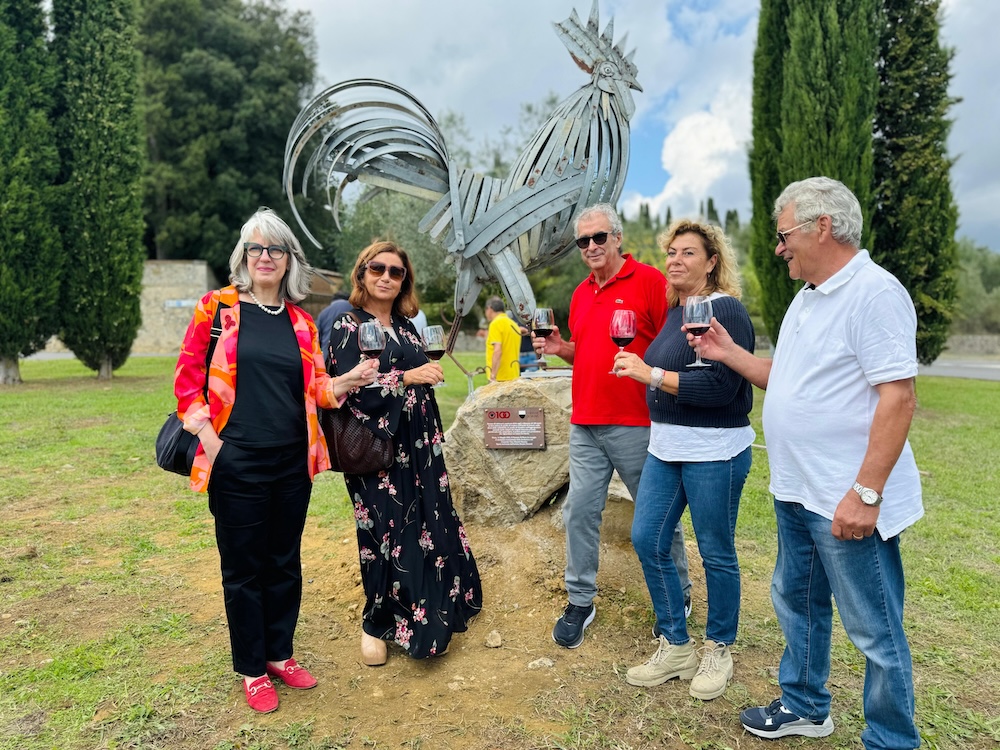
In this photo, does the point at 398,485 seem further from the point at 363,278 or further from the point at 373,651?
the point at 363,278

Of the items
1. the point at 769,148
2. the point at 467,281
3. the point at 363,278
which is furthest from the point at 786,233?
the point at 769,148

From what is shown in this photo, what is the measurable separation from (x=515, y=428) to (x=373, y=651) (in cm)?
170

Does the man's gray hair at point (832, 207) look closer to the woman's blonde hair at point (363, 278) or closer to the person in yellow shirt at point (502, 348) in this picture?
the woman's blonde hair at point (363, 278)

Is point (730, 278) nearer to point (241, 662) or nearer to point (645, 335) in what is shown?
point (645, 335)

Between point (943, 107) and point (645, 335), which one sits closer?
point (645, 335)

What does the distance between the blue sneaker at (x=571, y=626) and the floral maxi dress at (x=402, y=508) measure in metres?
0.61

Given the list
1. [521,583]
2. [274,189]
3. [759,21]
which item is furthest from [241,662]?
[274,189]

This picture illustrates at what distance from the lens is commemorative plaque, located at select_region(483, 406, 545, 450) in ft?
14.6

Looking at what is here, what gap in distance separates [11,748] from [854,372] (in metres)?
3.82

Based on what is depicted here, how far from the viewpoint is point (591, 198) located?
206 inches

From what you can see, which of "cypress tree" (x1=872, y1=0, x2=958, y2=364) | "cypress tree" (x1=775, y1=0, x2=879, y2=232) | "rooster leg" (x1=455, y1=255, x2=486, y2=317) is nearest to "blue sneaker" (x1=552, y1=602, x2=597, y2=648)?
"rooster leg" (x1=455, y1=255, x2=486, y2=317)

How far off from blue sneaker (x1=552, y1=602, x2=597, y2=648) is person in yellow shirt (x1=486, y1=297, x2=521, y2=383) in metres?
4.31

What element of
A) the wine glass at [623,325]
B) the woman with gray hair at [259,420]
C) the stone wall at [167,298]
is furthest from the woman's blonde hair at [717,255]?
the stone wall at [167,298]

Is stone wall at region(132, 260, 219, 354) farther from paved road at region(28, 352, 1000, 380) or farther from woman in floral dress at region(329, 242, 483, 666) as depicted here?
woman in floral dress at region(329, 242, 483, 666)
